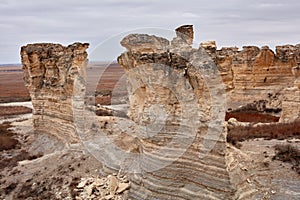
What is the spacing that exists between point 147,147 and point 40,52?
1244 centimetres

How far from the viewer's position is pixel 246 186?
9.81m

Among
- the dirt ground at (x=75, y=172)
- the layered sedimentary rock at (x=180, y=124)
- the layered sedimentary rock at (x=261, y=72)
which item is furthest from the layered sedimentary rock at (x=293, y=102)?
the layered sedimentary rock at (x=180, y=124)

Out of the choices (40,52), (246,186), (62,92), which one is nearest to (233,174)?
(246,186)

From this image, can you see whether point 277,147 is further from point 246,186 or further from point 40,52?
point 40,52

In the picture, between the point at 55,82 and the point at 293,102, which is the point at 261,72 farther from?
the point at 55,82

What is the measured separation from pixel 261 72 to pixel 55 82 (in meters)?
19.2

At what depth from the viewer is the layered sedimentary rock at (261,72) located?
2895 centimetres

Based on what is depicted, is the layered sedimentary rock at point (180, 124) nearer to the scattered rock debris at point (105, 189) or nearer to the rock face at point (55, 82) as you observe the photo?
the scattered rock debris at point (105, 189)

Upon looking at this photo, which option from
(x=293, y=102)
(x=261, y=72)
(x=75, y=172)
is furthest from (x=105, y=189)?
(x=261, y=72)

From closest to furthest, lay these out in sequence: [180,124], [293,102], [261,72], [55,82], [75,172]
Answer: [180,124] < [75,172] < [55,82] < [293,102] < [261,72]

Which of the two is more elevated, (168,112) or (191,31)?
(191,31)

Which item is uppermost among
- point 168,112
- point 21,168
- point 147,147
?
point 168,112

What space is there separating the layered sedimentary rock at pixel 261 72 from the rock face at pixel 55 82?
15343 millimetres

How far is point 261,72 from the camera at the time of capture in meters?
30.2
